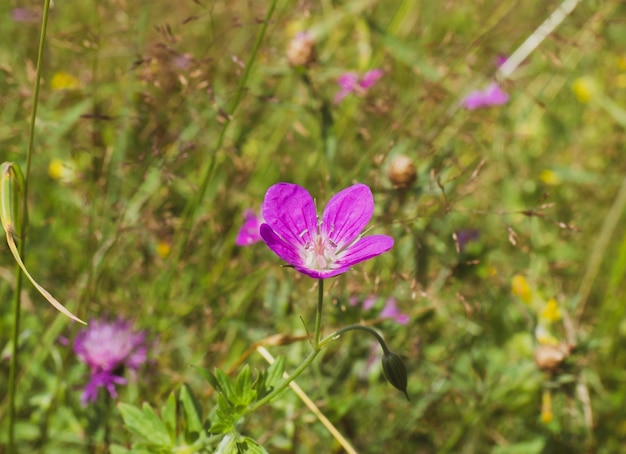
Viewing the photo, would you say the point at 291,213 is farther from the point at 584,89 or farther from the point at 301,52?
the point at 584,89

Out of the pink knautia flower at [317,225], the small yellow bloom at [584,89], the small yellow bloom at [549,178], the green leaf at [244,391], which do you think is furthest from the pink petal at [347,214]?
the small yellow bloom at [584,89]

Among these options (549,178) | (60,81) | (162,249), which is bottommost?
(60,81)

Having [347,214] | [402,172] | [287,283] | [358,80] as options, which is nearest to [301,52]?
[358,80]

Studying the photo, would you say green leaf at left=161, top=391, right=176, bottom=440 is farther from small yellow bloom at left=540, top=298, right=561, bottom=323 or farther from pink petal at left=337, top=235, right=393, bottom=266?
small yellow bloom at left=540, top=298, right=561, bottom=323

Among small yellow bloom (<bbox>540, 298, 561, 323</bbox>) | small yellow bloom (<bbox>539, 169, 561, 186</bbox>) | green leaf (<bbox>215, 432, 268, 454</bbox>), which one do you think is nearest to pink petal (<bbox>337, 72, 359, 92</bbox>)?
small yellow bloom (<bbox>540, 298, 561, 323</bbox>)

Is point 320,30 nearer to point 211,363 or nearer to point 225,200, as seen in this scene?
point 225,200

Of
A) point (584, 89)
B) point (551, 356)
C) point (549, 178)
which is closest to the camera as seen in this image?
point (551, 356)
